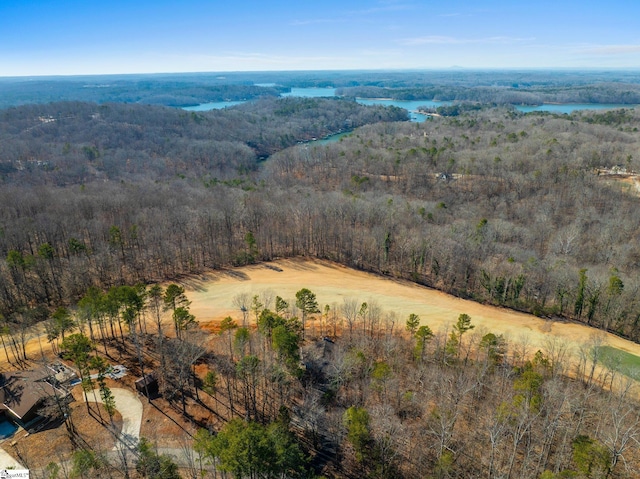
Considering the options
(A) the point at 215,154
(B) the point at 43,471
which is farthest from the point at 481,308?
(A) the point at 215,154

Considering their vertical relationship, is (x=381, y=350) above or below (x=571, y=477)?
below

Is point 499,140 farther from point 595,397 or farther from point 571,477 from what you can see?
point 571,477

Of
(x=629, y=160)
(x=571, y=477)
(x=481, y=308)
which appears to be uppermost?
(x=629, y=160)

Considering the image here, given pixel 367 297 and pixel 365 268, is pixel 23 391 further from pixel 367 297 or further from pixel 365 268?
pixel 365 268

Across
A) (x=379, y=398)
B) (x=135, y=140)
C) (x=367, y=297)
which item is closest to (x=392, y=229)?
(x=367, y=297)

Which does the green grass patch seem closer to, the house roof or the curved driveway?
the curved driveway

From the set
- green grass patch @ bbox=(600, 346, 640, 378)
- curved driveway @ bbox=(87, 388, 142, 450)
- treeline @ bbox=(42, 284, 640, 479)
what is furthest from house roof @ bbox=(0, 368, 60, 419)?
green grass patch @ bbox=(600, 346, 640, 378)
